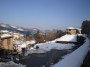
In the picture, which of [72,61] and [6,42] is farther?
[6,42]

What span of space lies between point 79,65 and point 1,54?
744 centimetres

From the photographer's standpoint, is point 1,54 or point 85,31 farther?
point 85,31

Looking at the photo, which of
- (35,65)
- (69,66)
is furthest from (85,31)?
(69,66)

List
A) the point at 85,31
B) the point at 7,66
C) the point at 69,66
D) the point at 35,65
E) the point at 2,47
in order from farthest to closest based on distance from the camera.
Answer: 1. the point at 85,31
2. the point at 2,47
3. the point at 35,65
4. the point at 7,66
5. the point at 69,66

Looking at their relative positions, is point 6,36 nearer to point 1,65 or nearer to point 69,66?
point 1,65

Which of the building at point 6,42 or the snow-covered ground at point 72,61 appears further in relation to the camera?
the building at point 6,42

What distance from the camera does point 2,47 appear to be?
14656mm

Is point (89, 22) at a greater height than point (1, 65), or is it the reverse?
point (89, 22)

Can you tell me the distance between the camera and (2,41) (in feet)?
49.1

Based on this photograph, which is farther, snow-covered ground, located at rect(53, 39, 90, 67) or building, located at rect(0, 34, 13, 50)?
building, located at rect(0, 34, 13, 50)

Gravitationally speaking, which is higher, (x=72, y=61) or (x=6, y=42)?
(x=72, y=61)

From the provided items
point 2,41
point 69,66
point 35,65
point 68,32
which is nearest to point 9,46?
point 2,41

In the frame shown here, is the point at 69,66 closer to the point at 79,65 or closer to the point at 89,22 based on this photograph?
the point at 79,65


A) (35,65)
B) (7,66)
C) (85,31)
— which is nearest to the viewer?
(7,66)
